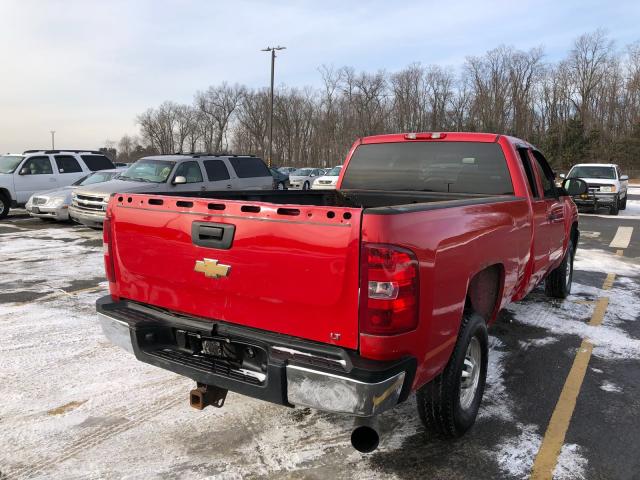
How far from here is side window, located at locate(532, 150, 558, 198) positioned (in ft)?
15.9

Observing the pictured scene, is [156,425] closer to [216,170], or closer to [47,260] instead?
[47,260]

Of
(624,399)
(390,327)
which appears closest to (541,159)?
(624,399)

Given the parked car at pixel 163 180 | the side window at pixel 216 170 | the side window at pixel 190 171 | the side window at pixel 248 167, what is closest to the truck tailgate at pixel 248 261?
the parked car at pixel 163 180

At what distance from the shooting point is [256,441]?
302cm

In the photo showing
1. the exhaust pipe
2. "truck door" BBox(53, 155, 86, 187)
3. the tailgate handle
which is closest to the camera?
the exhaust pipe

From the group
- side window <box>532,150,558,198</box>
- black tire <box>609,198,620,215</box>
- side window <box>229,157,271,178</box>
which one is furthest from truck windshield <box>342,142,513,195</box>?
black tire <box>609,198,620,215</box>

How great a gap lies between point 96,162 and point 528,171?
582 inches

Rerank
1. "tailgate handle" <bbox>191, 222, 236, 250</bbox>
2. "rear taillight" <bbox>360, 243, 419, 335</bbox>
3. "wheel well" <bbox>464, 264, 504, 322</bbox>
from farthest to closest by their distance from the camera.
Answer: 1. "wheel well" <bbox>464, 264, 504, 322</bbox>
2. "tailgate handle" <bbox>191, 222, 236, 250</bbox>
3. "rear taillight" <bbox>360, 243, 419, 335</bbox>

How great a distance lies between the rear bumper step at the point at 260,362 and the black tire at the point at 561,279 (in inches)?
177

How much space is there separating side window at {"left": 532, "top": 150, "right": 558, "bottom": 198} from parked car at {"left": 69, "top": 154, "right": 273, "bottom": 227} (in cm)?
755

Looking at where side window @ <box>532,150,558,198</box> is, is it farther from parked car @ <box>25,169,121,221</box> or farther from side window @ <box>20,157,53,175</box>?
side window @ <box>20,157,53,175</box>

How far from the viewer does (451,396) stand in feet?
9.27

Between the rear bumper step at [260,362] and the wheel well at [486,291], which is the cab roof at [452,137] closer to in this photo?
the wheel well at [486,291]

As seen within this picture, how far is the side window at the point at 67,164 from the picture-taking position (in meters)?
15.2
